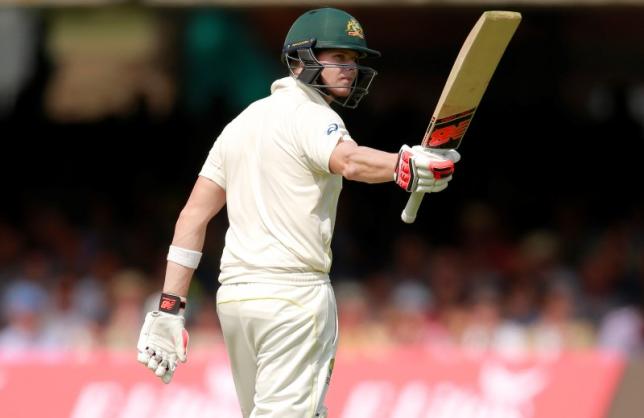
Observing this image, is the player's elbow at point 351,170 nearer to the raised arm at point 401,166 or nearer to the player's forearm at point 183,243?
the raised arm at point 401,166

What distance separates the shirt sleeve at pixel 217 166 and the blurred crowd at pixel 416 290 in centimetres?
381

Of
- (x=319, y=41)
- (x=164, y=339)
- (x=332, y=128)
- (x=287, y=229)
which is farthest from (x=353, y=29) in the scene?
(x=164, y=339)

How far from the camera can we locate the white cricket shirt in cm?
419

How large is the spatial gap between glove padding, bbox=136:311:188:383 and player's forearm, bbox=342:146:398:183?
3.04ft

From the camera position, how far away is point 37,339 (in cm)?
859

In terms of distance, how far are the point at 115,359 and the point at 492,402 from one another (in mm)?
1982

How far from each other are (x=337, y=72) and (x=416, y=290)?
474 centimetres

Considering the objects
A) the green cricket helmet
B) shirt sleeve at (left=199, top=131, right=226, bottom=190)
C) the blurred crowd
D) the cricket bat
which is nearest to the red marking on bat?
the cricket bat

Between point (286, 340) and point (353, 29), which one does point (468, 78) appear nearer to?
point (353, 29)

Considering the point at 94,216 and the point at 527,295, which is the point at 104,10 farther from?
the point at 527,295

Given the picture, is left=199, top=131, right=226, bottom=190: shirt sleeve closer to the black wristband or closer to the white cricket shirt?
the white cricket shirt

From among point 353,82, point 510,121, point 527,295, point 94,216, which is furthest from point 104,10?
point 353,82

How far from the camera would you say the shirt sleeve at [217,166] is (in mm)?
4430

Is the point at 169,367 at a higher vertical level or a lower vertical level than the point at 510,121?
higher
